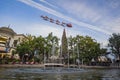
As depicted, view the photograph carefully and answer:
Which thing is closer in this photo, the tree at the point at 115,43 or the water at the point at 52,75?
the water at the point at 52,75

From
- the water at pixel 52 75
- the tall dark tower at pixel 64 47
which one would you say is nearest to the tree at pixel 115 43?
the tall dark tower at pixel 64 47

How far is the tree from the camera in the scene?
75438 millimetres

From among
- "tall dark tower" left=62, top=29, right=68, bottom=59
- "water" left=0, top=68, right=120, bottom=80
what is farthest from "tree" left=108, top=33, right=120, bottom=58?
"water" left=0, top=68, right=120, bottom=80

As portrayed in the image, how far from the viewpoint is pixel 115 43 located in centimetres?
7600

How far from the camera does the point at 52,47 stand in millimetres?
73000

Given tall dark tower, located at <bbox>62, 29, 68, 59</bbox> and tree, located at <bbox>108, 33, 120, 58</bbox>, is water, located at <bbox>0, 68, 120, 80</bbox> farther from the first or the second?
tall dark tower, located at <bbox>62, 29, 68, 59</bbox>

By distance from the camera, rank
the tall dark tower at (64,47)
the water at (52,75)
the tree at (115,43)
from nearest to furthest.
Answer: the water at (52,75), the tree at (115,43), the tall dark tower at (64,47)

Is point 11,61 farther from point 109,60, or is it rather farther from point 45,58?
point 109,60

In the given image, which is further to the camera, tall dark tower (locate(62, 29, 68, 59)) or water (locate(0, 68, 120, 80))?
tall dark tower (locate(62, 29, 68, 59))

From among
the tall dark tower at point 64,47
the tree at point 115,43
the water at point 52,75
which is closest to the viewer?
the water at point 52,75

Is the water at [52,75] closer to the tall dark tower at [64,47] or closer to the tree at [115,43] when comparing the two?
the tree at [115,43]

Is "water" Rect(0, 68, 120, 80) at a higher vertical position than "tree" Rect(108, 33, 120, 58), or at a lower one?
lower

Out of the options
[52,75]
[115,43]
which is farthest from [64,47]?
[52,75]

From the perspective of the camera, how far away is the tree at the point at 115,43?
75438 mm
